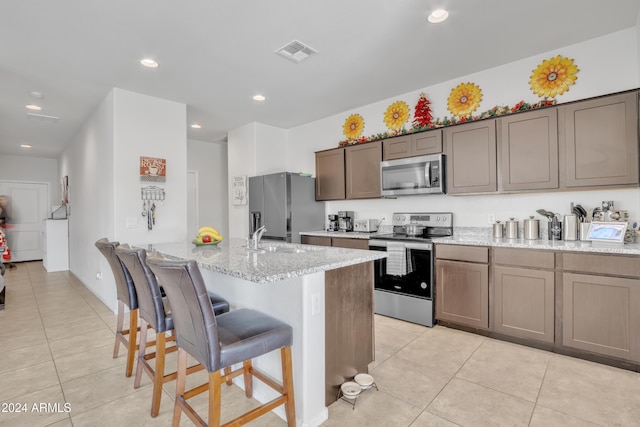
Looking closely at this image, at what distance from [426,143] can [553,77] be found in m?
1.26

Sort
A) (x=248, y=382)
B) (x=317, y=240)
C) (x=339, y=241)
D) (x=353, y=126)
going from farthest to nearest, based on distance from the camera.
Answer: (x=353, y=126) < (x=317, y=240) < (x=339, y=241) < (x=248, y=382)

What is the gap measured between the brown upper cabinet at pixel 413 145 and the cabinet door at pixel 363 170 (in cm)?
13

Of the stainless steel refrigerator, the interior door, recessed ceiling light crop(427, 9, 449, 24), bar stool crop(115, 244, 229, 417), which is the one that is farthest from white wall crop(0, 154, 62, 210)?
recessed ceiling light crop(427, 9, 449, 24)

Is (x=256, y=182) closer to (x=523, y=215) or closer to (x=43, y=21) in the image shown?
(x=43, y=21)

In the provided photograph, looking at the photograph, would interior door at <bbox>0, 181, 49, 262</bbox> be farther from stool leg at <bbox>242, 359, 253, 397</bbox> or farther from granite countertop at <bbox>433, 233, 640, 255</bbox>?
granite countertop at <bbox>433, 233, 640, 255</bbox>

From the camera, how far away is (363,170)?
423 centimetres

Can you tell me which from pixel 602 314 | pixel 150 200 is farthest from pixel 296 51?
pixel 602 314

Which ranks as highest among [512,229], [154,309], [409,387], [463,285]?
[512,229]

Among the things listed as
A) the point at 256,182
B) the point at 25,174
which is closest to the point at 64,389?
the point at 256,182

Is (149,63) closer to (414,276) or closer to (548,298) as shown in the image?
(414,276)

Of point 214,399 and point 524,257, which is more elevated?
point 524,257

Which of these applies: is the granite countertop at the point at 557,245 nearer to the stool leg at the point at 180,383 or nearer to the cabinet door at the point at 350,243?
the cabinet door at the point at 350,243

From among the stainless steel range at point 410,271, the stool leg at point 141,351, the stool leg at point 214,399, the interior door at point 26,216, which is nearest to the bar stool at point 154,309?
the stool leg at point 141,351

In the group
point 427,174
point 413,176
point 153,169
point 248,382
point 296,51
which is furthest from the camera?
point 153,169
